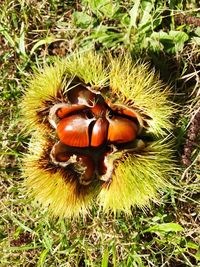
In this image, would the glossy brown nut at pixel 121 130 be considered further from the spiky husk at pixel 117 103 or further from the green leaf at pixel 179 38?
the green leaf at pixel 179 38

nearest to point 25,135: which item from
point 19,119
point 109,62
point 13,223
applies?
point 19,119

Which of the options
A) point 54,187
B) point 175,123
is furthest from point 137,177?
point 175,123

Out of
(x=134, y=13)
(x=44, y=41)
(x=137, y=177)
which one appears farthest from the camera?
(x=44, y=41)

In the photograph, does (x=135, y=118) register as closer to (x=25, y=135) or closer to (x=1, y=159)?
(x=25, y=135)

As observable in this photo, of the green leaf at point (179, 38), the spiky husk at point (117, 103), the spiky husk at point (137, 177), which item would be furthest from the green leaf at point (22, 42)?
the spiky husk at point (137, 177)

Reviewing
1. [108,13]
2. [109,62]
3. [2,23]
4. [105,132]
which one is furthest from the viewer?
[2,23]

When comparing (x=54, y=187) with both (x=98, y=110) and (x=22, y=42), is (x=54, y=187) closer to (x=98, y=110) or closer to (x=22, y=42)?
(x=98, y=110)
